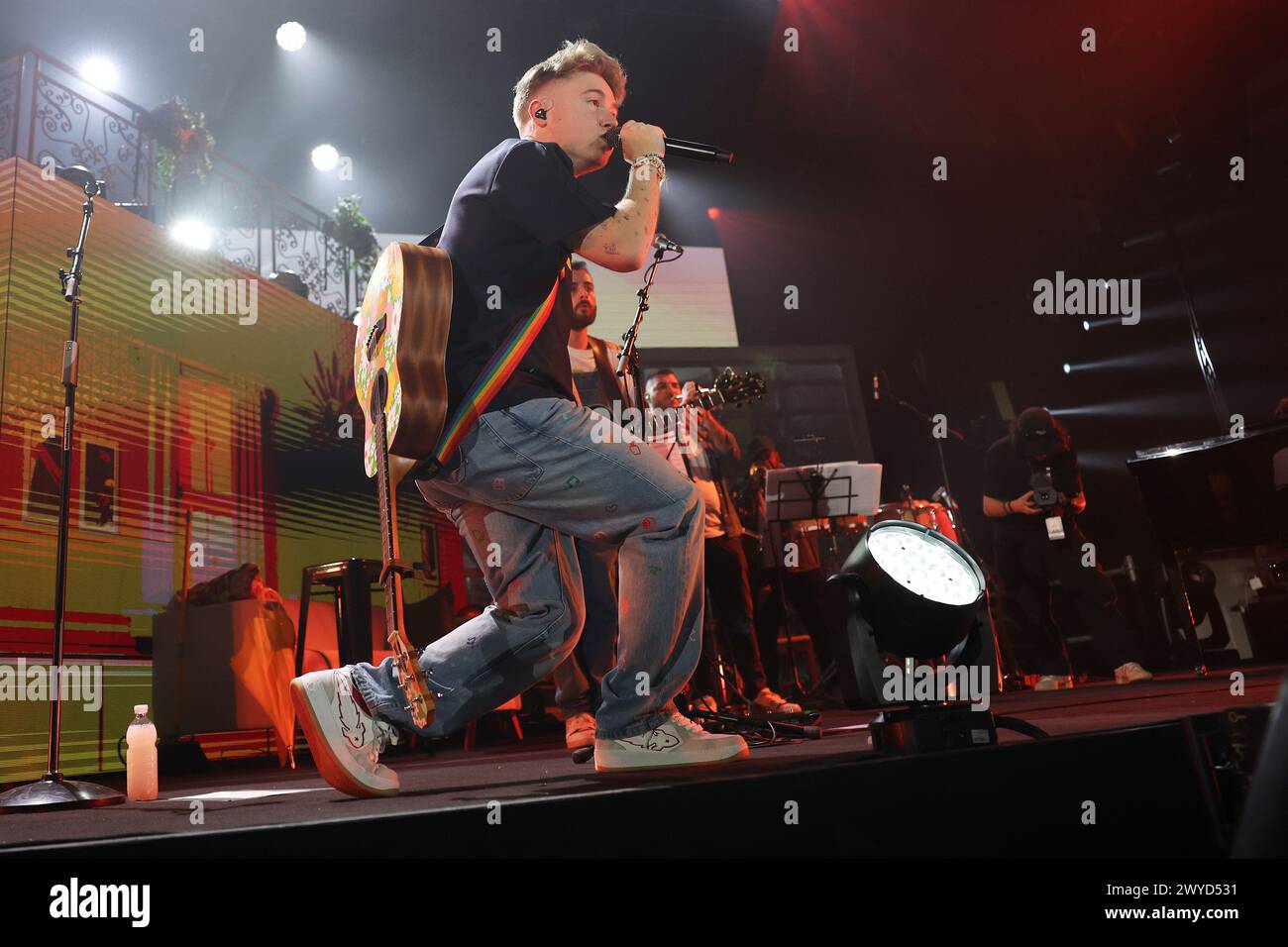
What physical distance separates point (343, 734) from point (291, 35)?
7155mm

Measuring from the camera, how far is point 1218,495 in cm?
472

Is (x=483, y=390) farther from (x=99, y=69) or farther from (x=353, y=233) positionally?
(x=99, y=69)

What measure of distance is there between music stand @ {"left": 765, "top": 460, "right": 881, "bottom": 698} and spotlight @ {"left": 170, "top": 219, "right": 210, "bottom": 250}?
3867 mm

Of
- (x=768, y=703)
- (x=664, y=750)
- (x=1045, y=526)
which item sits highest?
(x=1045, y=526)

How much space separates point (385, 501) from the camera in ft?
5.94

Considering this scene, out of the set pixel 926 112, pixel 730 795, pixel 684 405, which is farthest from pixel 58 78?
pixel 730 795

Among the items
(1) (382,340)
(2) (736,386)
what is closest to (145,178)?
(2) (736,386)

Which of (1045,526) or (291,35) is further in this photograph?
A: (291,35)

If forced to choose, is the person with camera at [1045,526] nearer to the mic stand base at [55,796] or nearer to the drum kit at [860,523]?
the drum kit at [860,523]

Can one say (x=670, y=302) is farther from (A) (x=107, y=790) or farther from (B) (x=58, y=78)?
(A) (x=107, y=790)

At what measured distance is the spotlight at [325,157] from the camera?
8344 millimetres

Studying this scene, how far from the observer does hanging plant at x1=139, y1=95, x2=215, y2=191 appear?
6.53 m

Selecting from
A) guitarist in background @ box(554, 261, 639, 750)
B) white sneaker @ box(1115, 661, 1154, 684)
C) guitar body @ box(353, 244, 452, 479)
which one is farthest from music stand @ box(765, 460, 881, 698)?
guitar body @ box(353, 244, 452, 479)

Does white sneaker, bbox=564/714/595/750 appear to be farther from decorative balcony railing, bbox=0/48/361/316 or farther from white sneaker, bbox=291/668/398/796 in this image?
Result: decorative balcony railing, bbox=0/48/361/316
